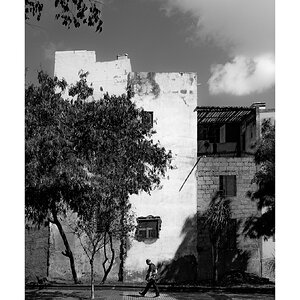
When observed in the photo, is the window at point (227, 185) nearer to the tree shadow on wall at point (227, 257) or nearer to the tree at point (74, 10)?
A: the tree shadow on wall at point (227, 257)

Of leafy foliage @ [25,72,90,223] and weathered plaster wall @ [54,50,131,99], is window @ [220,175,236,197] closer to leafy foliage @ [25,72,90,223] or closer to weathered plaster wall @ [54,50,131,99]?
weathered plaster wall @ [54,50,131,99]

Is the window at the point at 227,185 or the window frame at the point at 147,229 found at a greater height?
the window at the point at 227,185

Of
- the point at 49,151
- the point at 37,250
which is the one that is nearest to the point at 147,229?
the point at 37,250

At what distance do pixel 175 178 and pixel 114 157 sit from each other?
534cm

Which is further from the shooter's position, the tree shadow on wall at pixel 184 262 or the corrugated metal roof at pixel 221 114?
the corrugated metal roof at pixel 221 114

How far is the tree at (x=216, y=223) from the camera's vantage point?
1133cm

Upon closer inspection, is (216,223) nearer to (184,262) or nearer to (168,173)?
(184,262)

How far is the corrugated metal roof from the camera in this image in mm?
12094

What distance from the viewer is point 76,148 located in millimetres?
5559

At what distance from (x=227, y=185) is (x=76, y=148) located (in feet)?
22.7

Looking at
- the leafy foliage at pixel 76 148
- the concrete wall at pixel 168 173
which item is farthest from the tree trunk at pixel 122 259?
the leafy foliage at pixel 76 148

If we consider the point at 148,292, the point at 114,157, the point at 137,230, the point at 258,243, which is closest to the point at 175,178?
the point at 137,230

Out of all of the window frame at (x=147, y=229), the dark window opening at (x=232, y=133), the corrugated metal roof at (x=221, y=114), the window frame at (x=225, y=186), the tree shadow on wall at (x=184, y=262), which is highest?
the corrugated metal roof at (x=221, y=114)

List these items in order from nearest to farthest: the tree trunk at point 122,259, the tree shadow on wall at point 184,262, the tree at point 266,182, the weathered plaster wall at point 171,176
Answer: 1. the tree at point 266,182
2. the tree trunk at point 122,259
3. the tree shadow on wall at point 184,262
4. the weathered plaster wall at point 171,176
